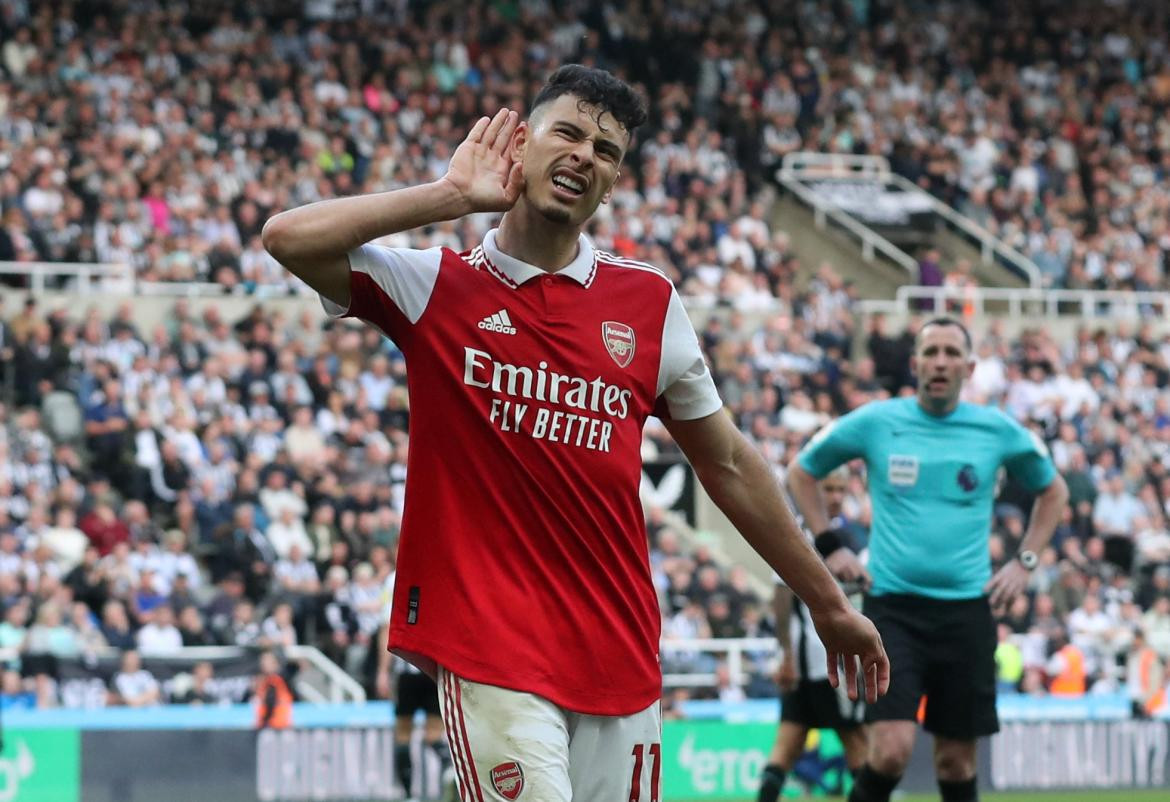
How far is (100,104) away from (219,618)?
27.2 ft

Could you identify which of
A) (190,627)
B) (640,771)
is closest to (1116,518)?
(190,627)

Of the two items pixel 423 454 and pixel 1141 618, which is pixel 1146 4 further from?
pixel 423 454

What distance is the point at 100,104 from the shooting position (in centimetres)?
2381

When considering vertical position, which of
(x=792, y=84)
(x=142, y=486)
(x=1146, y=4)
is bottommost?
(x=142, y=486)

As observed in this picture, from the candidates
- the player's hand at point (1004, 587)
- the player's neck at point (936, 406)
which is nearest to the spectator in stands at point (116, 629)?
the player's neck at point (936, 406)

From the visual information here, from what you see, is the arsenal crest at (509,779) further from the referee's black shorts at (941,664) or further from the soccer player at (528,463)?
the referee's black shorts at (941,664)

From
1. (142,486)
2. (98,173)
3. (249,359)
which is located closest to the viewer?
(142,486)

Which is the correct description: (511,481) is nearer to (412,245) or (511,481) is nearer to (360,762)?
(360,762)

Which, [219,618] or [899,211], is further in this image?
[899,211]

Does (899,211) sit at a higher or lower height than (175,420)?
higher

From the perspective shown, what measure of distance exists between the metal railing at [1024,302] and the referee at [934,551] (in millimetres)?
16754

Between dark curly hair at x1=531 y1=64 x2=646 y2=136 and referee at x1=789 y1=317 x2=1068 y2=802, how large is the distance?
4299 millimetres

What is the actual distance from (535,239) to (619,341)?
33 centimetres

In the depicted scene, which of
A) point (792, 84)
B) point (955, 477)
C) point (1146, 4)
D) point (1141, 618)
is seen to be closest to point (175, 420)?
point (1141, 618)
